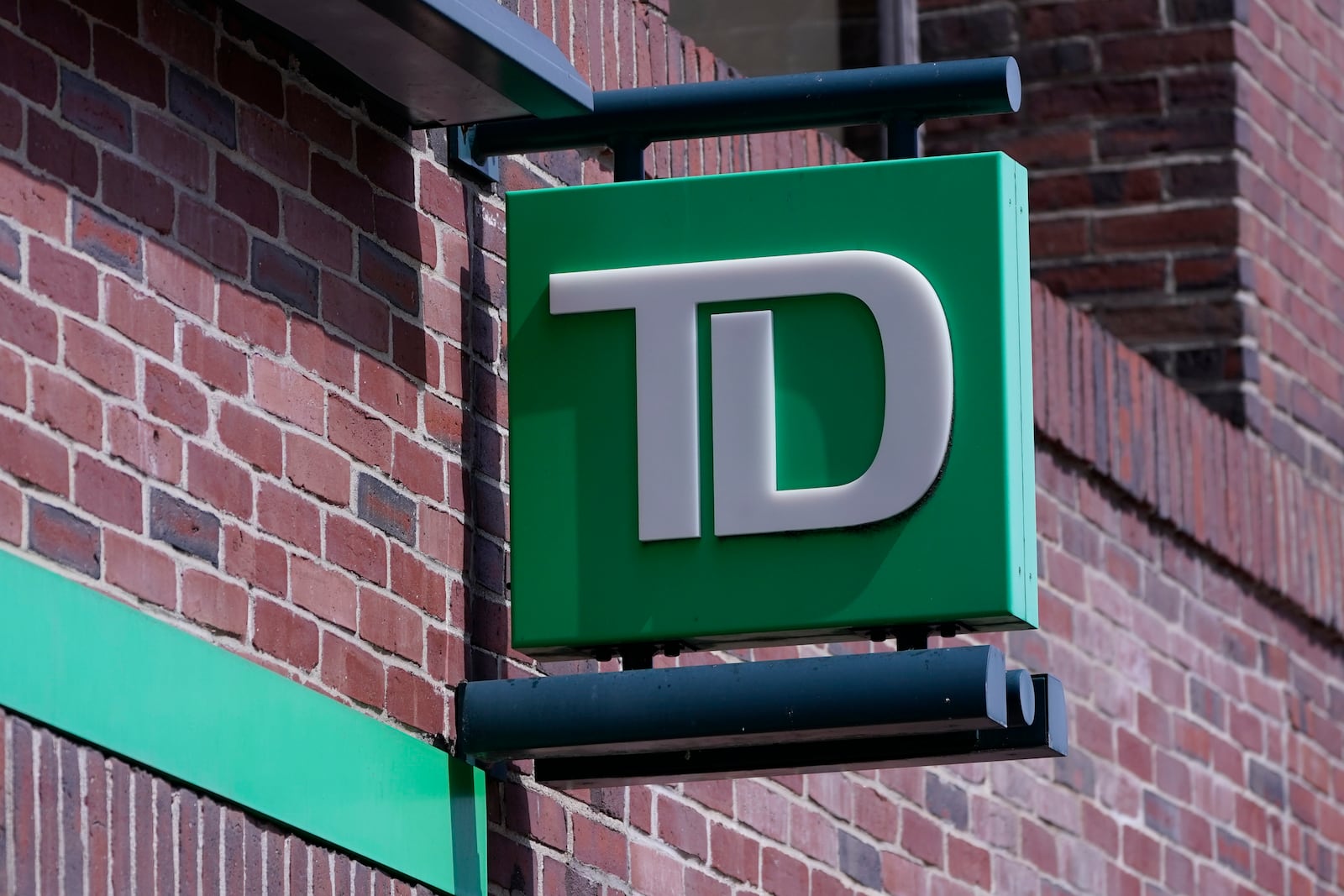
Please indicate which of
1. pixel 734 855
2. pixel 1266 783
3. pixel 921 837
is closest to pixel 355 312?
pixel 734 855

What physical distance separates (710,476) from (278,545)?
0.56 metres

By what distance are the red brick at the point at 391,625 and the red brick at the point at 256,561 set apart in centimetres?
13

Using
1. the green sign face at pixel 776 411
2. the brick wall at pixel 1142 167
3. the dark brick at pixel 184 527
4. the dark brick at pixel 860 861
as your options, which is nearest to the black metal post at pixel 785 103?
the green sign face at pixel 776 411

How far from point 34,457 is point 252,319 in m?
0.52

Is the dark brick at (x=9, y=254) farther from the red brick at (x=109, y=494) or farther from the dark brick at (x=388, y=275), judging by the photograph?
the dark brick at (x=388, y=275)

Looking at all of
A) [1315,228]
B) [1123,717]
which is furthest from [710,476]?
[1315,228]

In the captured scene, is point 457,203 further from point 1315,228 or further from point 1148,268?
point 1315,228

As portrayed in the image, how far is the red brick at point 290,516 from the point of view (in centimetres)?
378

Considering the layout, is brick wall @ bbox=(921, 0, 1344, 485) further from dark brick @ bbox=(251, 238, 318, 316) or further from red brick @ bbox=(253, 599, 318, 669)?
Answer: red brick @ bbox=(253, 599, 318, 669)

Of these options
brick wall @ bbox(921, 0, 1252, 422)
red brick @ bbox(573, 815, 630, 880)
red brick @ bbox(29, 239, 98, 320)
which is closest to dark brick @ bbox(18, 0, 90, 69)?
red brick @ bbox(29, 239, 98, 320)

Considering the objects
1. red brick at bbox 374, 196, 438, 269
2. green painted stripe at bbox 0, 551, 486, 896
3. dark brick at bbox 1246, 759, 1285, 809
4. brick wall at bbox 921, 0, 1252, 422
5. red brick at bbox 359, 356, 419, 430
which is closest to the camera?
green painted stripe at bbox 0, 551, 486, 896

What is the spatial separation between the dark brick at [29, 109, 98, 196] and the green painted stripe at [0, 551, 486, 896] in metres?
0.50

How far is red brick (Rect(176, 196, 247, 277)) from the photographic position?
3.70 meters

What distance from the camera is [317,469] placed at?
3.91 metres
